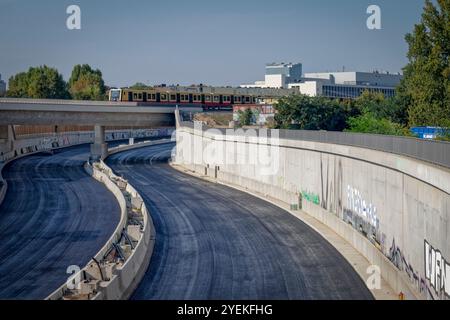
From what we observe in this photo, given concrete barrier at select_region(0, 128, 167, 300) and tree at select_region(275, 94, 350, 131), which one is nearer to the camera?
concrete barrier at select_region(0, 128, 167, 300)

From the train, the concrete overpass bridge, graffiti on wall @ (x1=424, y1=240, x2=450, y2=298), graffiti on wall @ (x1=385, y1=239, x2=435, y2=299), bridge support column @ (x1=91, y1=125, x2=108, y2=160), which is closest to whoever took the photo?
graffiti on wall @ (x1=424, y1=240, x2=450, y2=298)

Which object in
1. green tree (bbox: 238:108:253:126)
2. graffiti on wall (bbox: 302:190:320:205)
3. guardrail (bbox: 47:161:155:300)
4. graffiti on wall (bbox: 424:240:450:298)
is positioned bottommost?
guardrail (bbox: 47:161:155:300)

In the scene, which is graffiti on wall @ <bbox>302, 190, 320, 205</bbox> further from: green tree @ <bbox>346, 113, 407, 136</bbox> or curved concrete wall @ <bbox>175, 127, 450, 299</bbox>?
green tree @ <bbox>346, 113, 407, 136</bbox>

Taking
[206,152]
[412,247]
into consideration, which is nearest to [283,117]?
[206,152]

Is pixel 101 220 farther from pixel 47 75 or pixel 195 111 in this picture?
pixel 47 75

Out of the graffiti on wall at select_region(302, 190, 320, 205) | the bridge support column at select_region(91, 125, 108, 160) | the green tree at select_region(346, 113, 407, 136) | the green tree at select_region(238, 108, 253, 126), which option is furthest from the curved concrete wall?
the bridge support column at select_region(91, 125, 108, 160)

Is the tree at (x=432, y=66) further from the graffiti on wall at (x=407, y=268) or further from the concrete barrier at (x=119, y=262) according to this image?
the graffiti on wall at (x=407, y=268)

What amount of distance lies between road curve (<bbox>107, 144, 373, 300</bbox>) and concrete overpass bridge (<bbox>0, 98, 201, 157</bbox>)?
35628 mm

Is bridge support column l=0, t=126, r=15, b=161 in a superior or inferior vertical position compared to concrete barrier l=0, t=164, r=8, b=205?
superior

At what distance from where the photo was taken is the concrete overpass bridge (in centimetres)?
9206

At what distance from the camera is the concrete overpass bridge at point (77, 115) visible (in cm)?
9206

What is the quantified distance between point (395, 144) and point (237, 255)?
1158cm

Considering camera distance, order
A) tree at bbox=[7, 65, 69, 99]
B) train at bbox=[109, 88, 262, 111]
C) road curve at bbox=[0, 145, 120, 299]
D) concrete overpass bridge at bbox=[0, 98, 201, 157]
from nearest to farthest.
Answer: road curve at bbox=[0, 145, 120, 299]
concrete overpass bridge at bbox=[0, 98, 201, 157]
train at bbox=[109, 88, 262, 111]
tree at bbox=[7, 65, 69, 99]
